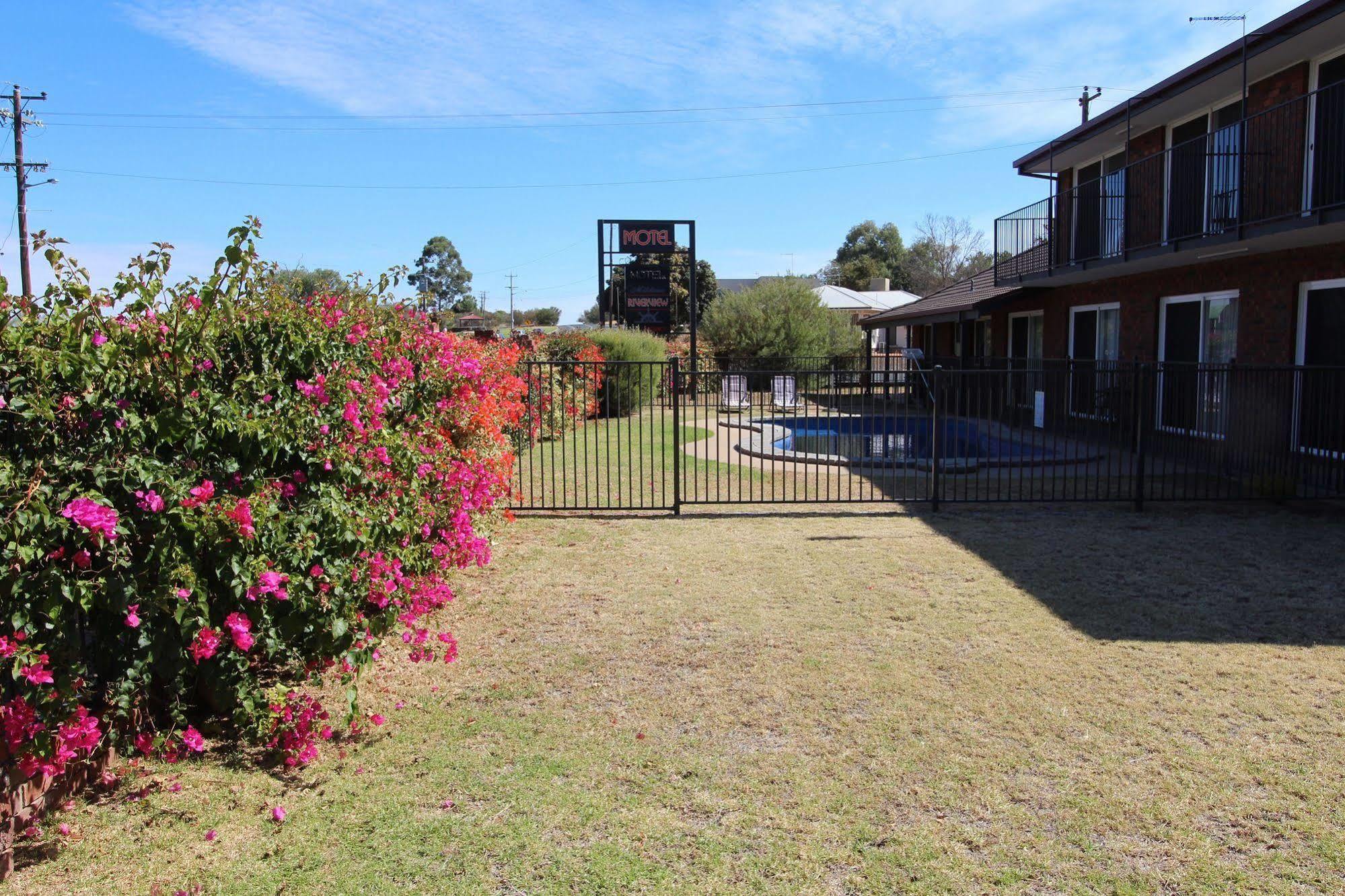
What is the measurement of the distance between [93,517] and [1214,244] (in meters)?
12.1

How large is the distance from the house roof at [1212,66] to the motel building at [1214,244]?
0.08 feet

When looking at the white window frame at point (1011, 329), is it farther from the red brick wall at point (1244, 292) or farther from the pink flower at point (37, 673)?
the pink flower at point (37, 673)

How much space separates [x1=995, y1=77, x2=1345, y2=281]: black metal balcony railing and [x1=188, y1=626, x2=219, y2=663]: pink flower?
1028 cm

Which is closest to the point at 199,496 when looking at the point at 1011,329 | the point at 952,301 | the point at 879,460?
the point at 879,460

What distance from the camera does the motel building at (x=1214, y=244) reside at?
10.3 metres

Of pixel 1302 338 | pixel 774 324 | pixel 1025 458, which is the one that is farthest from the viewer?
pixel 774 324

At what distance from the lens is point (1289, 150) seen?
1133cm

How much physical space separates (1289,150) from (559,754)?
468 inches

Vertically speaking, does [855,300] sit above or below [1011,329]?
above

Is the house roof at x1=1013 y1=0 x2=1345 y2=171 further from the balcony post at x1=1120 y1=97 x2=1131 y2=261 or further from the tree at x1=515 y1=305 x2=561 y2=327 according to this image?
the tree at x1=515 y1=305 x2=561 y2=327

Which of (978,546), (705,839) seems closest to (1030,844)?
(705,839)

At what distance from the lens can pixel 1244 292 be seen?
1227 centimetres

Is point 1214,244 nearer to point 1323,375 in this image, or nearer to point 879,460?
point 1323,375

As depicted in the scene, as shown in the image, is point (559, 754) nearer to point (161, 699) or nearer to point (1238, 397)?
point (161, 699)
